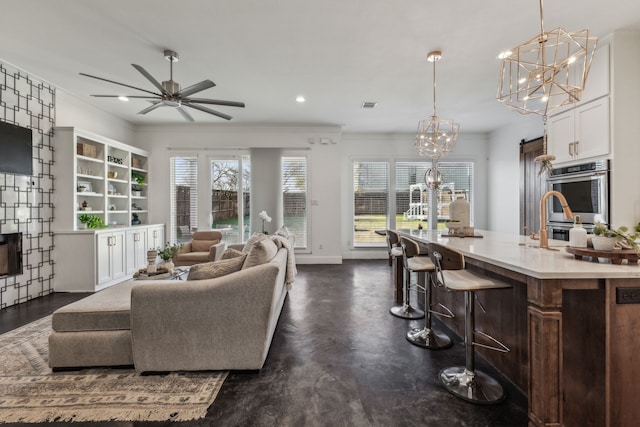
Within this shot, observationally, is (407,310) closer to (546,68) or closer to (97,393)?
(546,68)

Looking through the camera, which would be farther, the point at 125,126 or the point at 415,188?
the point at 415,188

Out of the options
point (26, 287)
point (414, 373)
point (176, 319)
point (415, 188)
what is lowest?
point (414, 373)

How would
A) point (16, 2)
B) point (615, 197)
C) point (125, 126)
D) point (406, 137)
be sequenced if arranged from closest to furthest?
point (16, 2) < point (615, 197) < point (125, 126) < point (406, 137)

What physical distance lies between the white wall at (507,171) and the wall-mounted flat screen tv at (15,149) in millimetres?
7934

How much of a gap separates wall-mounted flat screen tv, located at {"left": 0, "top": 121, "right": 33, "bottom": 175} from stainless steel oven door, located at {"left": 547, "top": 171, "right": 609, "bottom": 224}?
6.62 metres

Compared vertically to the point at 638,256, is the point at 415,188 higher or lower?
higher

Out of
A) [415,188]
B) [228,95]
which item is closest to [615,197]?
[415,188]

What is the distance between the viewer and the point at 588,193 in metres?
3.29

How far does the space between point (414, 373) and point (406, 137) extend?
5.80 m

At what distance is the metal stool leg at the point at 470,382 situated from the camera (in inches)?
71.9

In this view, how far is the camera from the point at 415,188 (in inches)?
272

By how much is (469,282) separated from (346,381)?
1121 millimetres

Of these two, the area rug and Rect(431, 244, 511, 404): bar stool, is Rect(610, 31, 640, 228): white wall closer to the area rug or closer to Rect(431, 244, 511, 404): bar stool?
Rect(431, 244, 511, 404): bar stool

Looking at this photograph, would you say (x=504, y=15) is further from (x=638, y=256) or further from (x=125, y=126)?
(x=125, y=126)
